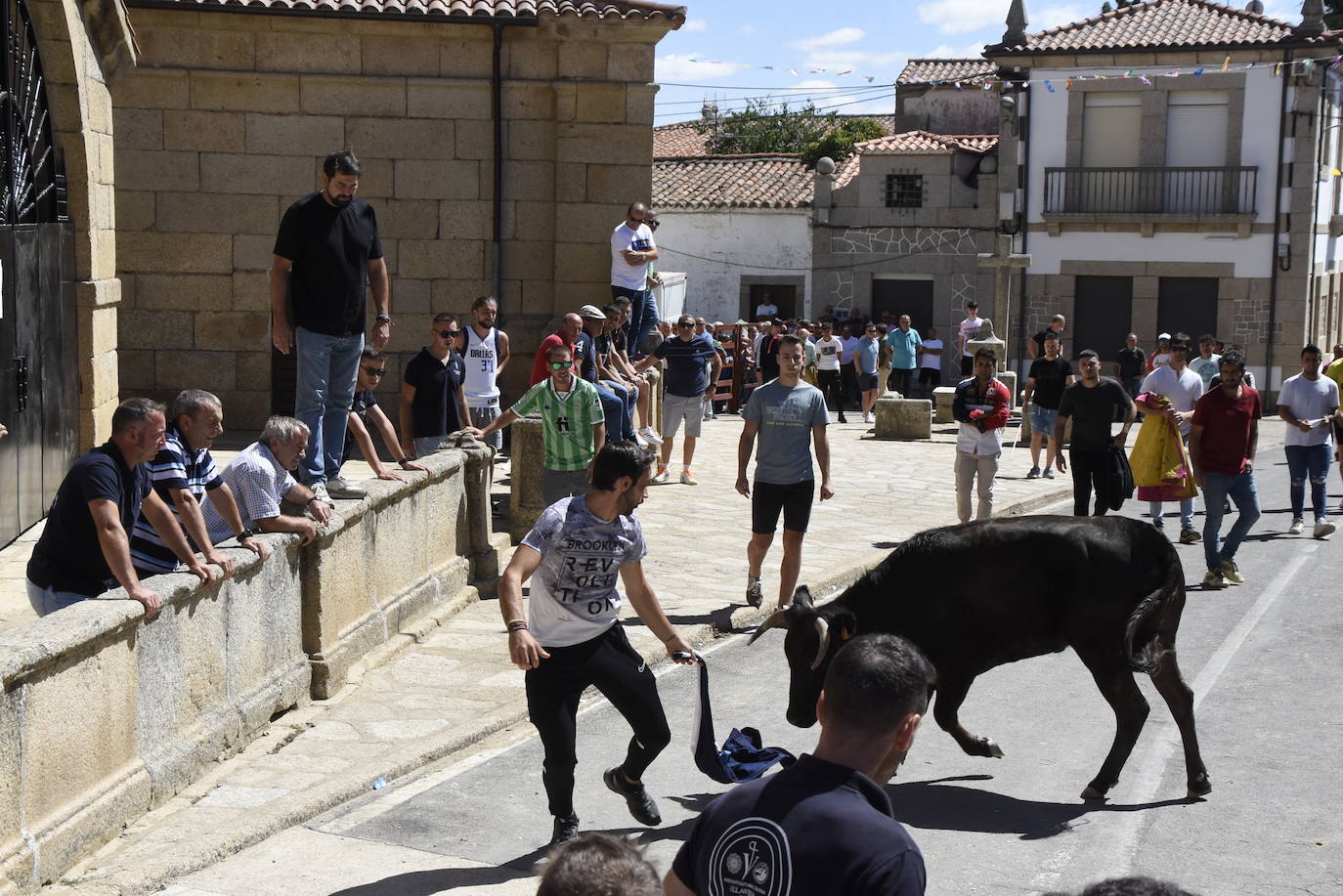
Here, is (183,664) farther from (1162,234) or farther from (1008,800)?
(1162,234)

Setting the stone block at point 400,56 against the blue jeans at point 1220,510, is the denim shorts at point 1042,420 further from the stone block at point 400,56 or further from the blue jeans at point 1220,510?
the stone block at point 400,56

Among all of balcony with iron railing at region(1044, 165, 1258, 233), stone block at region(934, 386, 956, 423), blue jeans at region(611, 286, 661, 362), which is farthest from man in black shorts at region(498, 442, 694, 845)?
balcony with iron railing at region(1044, 165, 1258, 233)

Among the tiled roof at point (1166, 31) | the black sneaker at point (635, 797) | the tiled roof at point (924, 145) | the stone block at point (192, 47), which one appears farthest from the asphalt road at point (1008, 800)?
the tiled roof at point (924, 145)

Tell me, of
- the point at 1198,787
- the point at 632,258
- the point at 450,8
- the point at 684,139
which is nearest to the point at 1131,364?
the point at 632,258

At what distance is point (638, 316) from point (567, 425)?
580 cm

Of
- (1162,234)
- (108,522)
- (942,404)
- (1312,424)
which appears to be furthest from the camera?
(1162,234)

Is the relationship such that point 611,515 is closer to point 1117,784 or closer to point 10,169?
point 1117,784

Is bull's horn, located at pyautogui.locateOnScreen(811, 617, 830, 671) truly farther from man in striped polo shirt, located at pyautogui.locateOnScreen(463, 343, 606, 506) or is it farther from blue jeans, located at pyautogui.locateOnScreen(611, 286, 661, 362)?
blue jeans, located at pyautogui.locateOnScreen(611, 286, 661, 362)

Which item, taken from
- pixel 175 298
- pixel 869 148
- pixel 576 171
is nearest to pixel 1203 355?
pixel 576 171

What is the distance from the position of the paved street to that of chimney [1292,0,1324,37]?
77.4 ft

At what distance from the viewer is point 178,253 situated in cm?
1617

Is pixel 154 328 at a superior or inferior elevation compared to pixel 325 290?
inferior

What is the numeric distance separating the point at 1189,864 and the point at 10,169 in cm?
879

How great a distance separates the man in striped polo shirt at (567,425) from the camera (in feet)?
37.0
